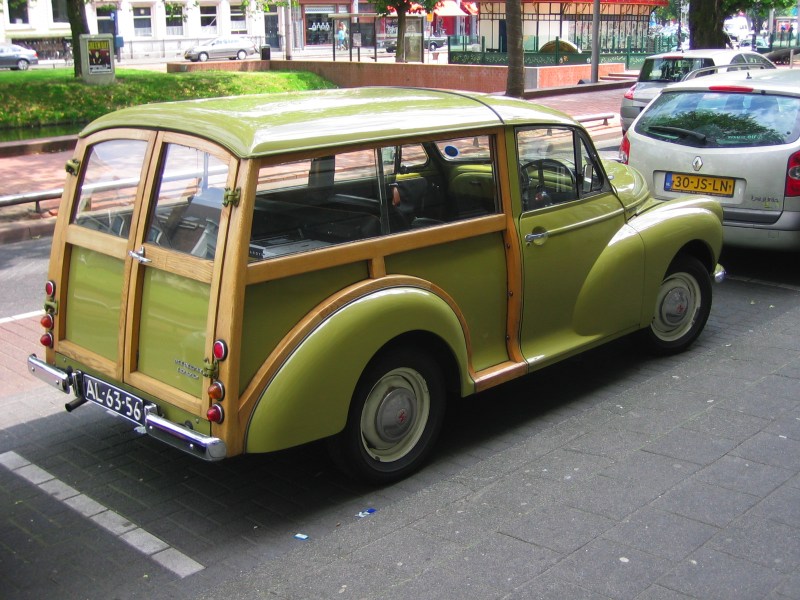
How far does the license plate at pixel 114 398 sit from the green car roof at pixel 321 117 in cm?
125

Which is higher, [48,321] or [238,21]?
[238,21]

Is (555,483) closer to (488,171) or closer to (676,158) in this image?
(488,171)

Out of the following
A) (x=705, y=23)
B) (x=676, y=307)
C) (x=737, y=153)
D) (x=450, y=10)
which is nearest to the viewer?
(x=676, y=307)

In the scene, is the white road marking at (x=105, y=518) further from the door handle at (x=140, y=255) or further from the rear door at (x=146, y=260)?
the door handle at (x=140, y=255)

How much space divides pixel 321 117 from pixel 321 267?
0.76 meters

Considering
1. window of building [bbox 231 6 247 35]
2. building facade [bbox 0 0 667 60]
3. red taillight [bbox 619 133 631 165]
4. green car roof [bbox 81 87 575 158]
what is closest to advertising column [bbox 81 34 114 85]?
building facade [bbox 0 0 667 60]

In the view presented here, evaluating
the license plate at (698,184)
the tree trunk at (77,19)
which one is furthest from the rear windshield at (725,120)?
the tree trunk at (77,19)

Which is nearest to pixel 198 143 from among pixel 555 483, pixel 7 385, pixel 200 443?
pixel 200 443

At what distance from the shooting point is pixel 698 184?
824 cm

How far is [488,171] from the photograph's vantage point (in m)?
5.20

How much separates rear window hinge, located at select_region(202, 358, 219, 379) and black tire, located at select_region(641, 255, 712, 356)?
3.24 m

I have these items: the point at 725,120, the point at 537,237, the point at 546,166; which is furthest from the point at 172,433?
the point at 725,120

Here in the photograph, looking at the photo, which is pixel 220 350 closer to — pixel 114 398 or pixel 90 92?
pixel 114 398

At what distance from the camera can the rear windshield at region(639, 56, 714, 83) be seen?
1904 centimetres
